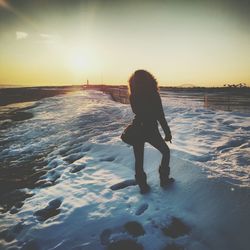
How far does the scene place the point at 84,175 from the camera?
5645mm

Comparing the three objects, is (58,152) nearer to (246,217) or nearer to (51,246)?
(51,246)

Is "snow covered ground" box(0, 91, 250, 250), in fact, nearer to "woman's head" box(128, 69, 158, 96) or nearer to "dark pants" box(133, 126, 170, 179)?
"dark pants" box(133, 126, 170, 179)

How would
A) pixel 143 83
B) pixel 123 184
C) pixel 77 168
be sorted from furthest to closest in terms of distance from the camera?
pixel 77 168 → pixel 123 184 → pixel 143 83

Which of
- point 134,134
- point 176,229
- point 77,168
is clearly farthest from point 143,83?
point 77,168

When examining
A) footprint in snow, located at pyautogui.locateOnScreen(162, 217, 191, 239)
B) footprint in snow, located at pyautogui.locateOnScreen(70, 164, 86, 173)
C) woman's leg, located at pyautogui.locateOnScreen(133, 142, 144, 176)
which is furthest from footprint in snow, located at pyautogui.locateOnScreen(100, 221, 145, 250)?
footprint in snow, located at pyautogui.locateOnScreen(70, 164, 86, 173)

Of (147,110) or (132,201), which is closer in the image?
(147,110)

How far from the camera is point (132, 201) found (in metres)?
4.17

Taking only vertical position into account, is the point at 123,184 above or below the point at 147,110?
below

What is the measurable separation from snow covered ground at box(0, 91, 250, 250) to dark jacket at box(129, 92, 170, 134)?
115 cm

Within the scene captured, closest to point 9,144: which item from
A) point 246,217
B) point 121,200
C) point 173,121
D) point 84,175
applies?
point 84,175

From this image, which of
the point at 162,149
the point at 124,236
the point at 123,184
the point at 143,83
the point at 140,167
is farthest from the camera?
the point at 123,184

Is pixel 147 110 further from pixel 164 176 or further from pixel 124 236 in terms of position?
pixel 124 236

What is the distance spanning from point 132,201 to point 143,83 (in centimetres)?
186

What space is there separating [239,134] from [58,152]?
531 cm
